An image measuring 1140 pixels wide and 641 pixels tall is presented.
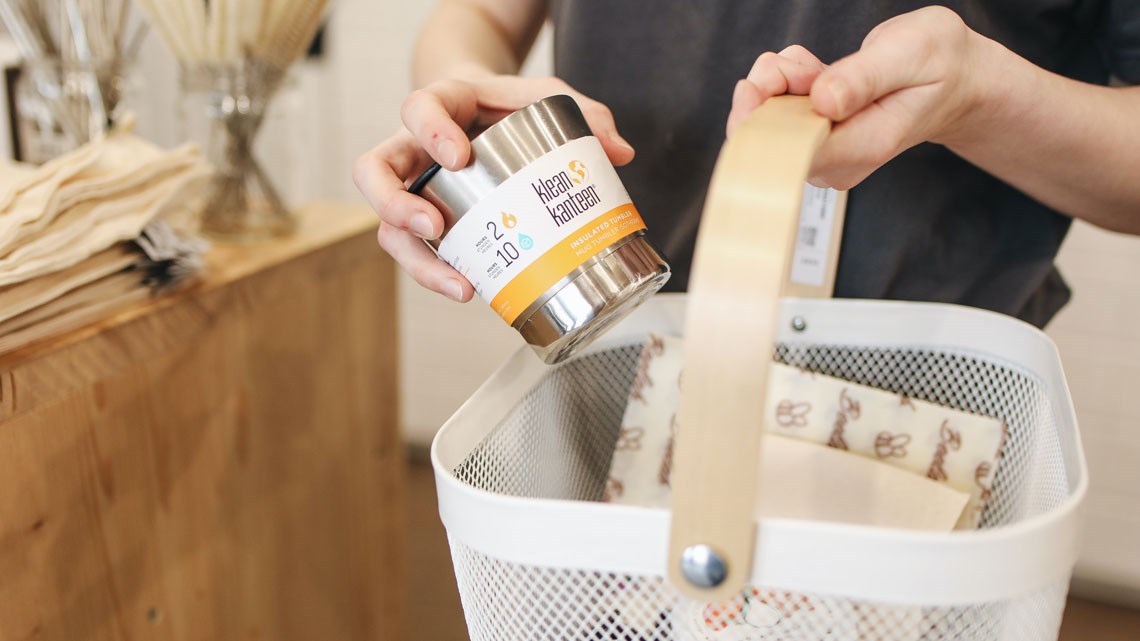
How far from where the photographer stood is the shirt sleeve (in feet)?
1.85

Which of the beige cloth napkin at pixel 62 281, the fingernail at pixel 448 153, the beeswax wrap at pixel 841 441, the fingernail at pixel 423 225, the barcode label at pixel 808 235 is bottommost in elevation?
the beeswax wrap at pixel 841 441

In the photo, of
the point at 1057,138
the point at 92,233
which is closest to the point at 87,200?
the point at 92,233

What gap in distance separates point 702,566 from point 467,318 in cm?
178

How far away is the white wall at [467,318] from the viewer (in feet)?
5.43

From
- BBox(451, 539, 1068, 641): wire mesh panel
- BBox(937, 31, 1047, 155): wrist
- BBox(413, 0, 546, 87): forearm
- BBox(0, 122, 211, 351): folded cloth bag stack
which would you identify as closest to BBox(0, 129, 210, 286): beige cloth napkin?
BBox(0, 122, 211, 351): folded cloth bag stack

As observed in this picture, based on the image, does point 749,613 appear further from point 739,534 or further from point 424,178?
point 424,178

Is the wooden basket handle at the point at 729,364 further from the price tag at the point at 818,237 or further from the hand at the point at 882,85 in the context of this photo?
the price tag at the point at 818,237

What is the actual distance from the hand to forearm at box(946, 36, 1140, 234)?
0.04 metres

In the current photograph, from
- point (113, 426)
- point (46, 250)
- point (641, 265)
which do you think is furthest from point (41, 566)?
point (641, 265)

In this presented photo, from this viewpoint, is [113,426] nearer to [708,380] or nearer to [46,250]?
[46,250]

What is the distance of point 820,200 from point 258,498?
2.14ft

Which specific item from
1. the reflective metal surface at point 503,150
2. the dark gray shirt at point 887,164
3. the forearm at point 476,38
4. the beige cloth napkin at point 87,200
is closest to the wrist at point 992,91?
the dark gray shirt at point 887,164

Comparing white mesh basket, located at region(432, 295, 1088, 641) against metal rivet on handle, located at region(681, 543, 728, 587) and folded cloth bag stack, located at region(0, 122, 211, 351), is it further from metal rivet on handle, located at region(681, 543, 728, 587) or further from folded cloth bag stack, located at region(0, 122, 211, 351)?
folded cloth bag stack, located at region(0, 122, 211, 351)

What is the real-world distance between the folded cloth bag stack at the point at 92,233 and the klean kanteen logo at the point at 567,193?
16.2 inches
